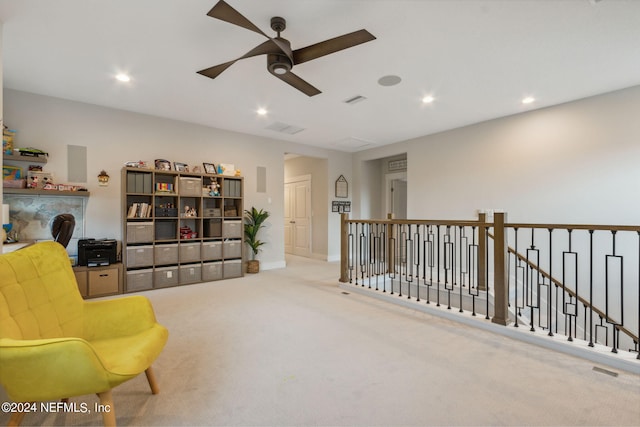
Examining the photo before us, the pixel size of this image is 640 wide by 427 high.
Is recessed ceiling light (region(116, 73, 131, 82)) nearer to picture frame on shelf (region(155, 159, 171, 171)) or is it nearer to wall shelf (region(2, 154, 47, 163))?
picture frame on shelf (region(155, 159, 171, 171))

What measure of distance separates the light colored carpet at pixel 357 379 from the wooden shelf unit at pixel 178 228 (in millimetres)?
1558

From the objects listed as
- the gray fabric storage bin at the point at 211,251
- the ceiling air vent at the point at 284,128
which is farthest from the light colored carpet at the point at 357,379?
the ceiling air vent at the point at 284,128

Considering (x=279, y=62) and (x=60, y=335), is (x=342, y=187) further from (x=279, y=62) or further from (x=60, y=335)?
(x=60, y=335)

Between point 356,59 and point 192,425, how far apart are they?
3.24 m

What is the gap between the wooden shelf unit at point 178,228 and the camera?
4270mm

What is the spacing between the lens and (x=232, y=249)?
5117 millimetres

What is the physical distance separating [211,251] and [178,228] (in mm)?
→ 639

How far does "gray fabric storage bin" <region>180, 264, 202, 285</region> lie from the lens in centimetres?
464

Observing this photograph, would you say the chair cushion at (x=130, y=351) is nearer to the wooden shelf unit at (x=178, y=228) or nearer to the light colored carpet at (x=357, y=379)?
the light colored carpet at (x=357, y=379)

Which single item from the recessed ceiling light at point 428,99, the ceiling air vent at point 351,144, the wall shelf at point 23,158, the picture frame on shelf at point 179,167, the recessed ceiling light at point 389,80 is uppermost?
the ceiling air vent at point 351,144

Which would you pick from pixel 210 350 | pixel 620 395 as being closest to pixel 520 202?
pixel 620 395

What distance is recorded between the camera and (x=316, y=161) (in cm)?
741

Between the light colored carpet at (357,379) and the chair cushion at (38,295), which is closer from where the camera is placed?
the chair cushion at (38,295)

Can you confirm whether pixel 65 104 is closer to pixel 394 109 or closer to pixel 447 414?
pixel 394 109
